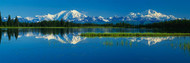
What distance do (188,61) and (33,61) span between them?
1555 centimetres

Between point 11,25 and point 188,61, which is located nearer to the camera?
point 188,61

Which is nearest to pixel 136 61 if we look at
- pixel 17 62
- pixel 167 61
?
pixel 167 61

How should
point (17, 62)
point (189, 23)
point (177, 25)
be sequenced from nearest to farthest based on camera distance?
point (17, 62) < point (189, 23) < point (177, 25)

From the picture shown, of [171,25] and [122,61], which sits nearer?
[122,61]

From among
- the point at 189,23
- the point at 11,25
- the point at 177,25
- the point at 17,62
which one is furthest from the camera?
the point at 11,25

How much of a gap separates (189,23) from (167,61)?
151 meters

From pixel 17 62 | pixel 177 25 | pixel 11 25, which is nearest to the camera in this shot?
pixel 17 62

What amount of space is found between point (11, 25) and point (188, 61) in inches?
7160

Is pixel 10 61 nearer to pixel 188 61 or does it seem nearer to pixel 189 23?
pixel 188 61

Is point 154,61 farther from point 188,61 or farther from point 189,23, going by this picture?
point 189,23

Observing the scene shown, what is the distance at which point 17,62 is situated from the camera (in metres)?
20.7

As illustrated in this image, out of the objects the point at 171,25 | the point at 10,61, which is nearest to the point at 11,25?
the point at 171,25

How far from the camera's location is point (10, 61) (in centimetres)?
2100

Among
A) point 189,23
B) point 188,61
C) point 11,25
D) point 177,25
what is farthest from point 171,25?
point 188,61
